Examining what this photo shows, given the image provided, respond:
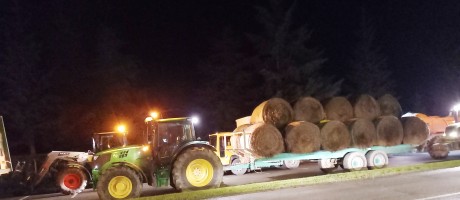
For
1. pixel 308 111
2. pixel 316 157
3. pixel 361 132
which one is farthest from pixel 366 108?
pixel 316 157

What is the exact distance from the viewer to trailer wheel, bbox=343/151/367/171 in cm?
1791

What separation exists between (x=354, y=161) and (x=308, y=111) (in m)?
2.51

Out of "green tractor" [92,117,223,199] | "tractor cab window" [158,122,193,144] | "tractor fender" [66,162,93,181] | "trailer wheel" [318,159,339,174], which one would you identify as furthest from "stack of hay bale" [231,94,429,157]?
"tractor fender" [66,162,93,181]

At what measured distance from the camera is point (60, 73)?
33.6m

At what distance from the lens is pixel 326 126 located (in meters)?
17.6

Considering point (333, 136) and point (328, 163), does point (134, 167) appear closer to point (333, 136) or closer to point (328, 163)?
point (333, 136)

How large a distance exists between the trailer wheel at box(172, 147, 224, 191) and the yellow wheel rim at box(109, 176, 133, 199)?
4.33ft

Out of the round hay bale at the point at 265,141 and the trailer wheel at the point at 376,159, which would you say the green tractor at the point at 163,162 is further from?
the trailer wheel at the point at 376,159

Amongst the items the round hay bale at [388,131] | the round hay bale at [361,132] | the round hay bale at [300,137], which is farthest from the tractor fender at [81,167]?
the round hay bale at [388,131]

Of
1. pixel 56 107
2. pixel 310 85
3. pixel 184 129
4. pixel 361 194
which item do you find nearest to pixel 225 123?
pixel 310 85

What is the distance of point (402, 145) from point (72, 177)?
1248 cm

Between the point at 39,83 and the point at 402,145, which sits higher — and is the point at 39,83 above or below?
above

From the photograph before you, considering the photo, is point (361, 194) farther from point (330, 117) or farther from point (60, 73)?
point (60, 73)

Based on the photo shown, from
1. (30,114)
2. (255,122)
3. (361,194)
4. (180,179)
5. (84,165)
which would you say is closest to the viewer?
(361,194)
